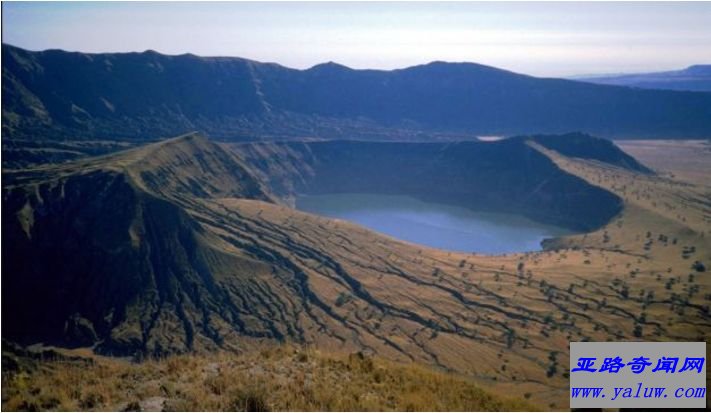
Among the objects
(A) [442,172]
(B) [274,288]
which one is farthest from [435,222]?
(B) [274,288]

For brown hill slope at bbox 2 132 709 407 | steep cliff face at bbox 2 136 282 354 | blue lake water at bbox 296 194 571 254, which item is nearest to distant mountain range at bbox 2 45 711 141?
blue lake water at bbox 296 194 571 254

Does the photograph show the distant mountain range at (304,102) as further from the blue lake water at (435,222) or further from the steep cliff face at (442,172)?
the blue lake water at (435,222)

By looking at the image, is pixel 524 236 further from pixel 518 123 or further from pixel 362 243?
pixel 518 123

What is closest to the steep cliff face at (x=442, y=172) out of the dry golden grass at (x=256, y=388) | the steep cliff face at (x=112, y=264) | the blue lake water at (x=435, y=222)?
the blue lake water at (x=435, y=222)

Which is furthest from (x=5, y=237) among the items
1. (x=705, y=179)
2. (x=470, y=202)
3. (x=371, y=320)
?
(x=705, y=179)

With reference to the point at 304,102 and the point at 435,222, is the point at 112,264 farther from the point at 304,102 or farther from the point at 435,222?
the point at 304,102

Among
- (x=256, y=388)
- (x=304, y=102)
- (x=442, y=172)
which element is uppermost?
(x=304, y=102)

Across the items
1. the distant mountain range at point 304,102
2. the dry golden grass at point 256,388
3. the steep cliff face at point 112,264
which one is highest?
the distant mountain range at point 304,102
